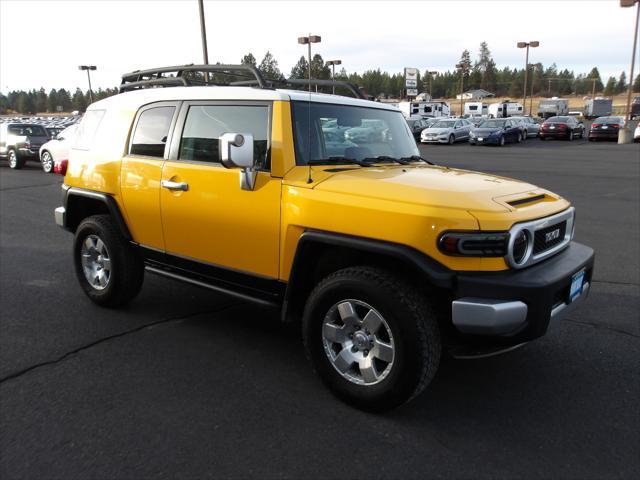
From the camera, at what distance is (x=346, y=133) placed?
12.9 ft

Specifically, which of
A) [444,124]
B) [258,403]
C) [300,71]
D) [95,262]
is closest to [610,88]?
[300,71]

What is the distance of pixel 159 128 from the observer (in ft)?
14.0

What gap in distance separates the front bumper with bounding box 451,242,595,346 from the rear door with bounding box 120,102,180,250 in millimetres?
2506

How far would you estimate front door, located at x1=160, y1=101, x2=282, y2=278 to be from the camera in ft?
11.5

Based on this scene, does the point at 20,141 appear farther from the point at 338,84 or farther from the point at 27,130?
the point at 338,84

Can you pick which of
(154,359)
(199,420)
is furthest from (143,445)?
(154,359)

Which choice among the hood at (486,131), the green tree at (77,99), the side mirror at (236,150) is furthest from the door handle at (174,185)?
the green tree at (77,99)

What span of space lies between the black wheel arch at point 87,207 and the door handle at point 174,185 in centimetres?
72

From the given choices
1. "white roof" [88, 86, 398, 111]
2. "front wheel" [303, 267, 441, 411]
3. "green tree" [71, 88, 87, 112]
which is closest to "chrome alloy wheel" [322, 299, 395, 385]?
"front wheel" [303, 267, 441, 411]

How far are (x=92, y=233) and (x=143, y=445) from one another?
8.25 ft

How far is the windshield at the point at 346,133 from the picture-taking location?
11.8ft

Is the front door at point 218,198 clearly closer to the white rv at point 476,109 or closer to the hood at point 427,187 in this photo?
the hood at point 427,187

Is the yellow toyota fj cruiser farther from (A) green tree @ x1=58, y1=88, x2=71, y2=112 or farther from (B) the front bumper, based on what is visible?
(A) green tree @ x1=58, y1=88, x2=71, y2=112

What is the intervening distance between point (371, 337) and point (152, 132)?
2512 mm
